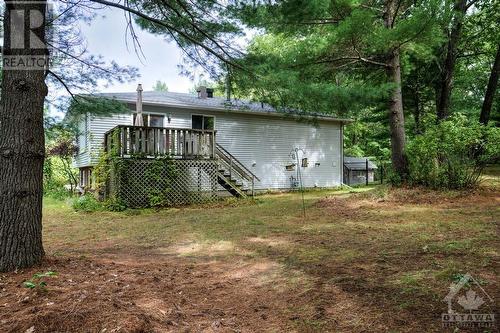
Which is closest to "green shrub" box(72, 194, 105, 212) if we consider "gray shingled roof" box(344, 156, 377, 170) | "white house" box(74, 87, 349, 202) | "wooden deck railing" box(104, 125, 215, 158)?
"wooden deck railing" box(104, 125, 215, 158)

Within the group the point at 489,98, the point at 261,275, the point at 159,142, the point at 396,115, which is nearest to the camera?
the point at 261,275

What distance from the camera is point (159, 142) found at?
11195 mm

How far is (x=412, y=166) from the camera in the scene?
1041 centimetres

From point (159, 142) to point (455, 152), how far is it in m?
8.42

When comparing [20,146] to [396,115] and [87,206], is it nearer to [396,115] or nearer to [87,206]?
[87,206]

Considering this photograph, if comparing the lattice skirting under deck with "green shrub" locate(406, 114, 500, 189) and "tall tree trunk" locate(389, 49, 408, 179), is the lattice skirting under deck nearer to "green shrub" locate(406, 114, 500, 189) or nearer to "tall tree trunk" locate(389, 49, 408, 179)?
"tall tree trunk" locate(389, 49, 408, 179)

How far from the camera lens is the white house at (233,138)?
38.8ft

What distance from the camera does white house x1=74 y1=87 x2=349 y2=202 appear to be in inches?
465

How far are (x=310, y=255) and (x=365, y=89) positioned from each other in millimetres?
4514

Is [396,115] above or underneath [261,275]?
above

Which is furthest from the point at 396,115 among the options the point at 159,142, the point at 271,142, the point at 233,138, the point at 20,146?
the point at 20,146

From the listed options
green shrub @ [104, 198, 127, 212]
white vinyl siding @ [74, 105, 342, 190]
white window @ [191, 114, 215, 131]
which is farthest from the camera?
white window @ [191, 114, 215, 131]

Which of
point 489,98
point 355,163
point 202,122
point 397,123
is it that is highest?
point 489,98

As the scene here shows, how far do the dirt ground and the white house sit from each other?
Answer: 4.67 meters
